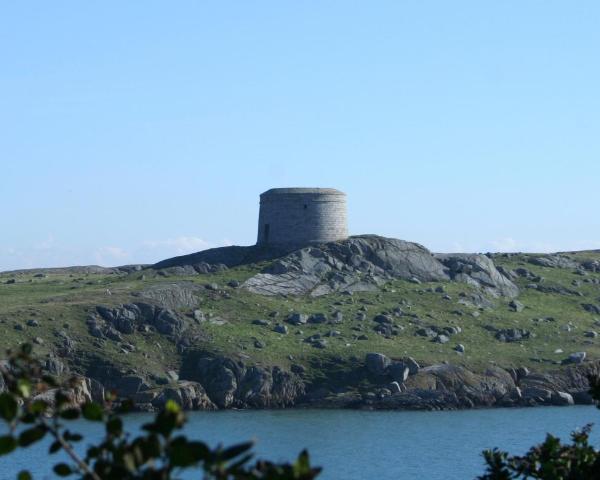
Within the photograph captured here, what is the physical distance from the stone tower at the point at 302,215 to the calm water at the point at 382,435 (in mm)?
29606

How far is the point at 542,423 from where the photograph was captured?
80875mm

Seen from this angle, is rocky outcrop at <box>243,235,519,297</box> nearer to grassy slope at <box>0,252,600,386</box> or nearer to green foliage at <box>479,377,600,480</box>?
grassy slope at <box>0,252,600,386</box>

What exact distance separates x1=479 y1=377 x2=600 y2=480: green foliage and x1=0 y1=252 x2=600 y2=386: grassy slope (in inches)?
2741

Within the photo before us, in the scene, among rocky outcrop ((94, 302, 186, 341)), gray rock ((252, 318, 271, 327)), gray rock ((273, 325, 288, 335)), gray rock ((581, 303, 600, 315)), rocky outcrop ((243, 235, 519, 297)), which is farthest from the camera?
gray rock ((581, 303, 600, 315))

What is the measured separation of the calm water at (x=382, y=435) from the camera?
212 feet

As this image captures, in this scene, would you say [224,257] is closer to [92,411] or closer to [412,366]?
[412,366]

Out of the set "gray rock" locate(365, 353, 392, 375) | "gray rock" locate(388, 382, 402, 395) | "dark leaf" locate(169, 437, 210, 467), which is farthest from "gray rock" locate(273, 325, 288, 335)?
"dark leaf" locate(169, 437, 210, 467)

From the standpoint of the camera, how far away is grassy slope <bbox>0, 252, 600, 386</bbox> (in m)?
91.4

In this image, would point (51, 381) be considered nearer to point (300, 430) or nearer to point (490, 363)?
point (300, 430)

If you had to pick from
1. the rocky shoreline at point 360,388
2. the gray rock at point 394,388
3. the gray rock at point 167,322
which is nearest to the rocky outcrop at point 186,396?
the rocky shoreline at point 360,388

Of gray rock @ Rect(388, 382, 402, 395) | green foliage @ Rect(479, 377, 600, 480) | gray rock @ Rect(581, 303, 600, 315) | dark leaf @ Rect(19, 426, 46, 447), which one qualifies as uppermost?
gray rock @ Rect(581, 303, 600, 315)

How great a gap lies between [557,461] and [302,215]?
94374 millimetres

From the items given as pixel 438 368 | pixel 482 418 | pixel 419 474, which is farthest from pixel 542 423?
pixel 419 474

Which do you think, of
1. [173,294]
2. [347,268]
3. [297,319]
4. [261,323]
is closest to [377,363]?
[297,319]
